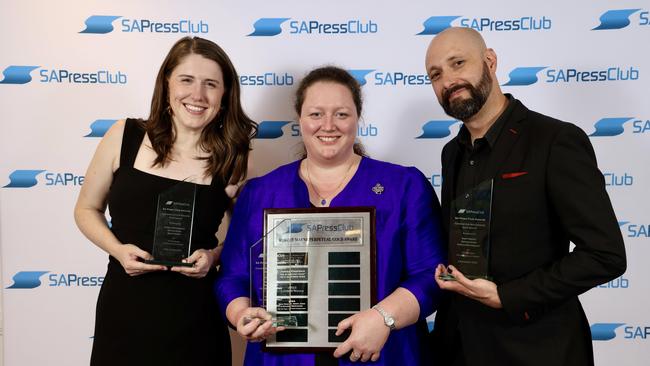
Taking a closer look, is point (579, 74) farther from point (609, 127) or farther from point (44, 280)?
point (44, 280)

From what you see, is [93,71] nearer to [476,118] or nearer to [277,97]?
[277,97]

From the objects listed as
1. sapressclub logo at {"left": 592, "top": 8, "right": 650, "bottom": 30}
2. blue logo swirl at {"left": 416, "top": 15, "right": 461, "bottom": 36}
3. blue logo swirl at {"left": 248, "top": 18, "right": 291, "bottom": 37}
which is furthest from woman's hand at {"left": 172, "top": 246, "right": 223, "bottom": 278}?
sapressclub logo at {"left": 592, "top": 8, "right": 650, "bottom": 30}

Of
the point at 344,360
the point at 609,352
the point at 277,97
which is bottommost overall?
the point at 609,352

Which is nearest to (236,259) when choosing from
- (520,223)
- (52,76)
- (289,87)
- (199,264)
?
(199,264)

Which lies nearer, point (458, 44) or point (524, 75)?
point (458, 44)

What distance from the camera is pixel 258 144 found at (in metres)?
2.78

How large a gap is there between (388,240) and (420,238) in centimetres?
11

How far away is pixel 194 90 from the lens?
1.85 meters

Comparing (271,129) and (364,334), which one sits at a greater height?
(271,129)

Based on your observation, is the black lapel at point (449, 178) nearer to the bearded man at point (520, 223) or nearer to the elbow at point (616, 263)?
the bearded man at point (520, 223)

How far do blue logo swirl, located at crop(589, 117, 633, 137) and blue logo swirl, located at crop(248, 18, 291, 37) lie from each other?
170cm

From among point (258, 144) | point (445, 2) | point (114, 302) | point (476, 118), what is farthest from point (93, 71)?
point (476, 118)

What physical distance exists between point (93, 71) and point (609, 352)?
10.1 ft

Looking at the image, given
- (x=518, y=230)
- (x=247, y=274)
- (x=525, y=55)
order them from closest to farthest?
(x=518, y=230), (x=247, y=274), (x=525, y=55)
